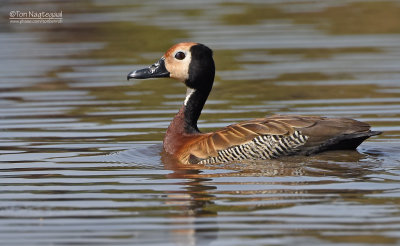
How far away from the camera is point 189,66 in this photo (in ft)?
40.3

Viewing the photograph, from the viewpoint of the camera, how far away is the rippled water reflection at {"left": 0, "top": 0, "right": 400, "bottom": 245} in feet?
27.9

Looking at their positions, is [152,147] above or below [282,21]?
below

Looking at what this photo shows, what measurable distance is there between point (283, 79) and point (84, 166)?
5.91 metres

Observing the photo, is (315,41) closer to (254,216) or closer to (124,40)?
(124,40)

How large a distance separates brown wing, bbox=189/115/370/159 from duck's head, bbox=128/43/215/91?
1.06 meters

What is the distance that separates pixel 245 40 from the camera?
20.4 metres

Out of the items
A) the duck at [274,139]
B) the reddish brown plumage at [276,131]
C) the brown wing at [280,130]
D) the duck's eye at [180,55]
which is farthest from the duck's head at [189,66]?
the brown wing at [280,130]

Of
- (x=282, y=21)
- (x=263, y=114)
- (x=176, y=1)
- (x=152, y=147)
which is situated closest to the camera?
(x=152, y=147)

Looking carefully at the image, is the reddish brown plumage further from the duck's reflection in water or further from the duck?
the duck's reflection in water

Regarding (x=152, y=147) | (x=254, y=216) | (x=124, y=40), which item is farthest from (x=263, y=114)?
(x=124, y=40)

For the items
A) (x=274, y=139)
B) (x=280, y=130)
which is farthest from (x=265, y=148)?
(x=280, y=130)

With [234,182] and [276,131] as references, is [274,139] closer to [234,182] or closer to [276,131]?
[276,131]

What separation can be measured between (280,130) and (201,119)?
3.15 m

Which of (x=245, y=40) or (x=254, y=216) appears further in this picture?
(x=245, y=40)
